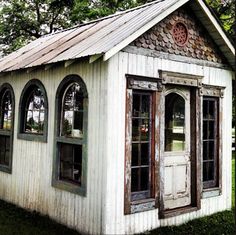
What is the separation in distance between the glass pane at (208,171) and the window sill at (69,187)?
3.01m

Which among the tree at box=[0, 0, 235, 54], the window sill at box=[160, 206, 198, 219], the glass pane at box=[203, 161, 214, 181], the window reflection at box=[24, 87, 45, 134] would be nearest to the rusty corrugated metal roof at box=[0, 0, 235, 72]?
the window reflection at box=[24, 87, 45, 134]

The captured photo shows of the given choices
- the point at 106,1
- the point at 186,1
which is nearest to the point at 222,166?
the point at 186,1

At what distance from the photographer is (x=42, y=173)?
7.57m

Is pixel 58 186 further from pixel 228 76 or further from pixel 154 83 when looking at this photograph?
pixel 228 76

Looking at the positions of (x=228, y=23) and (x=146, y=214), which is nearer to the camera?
(x=146, y=214)

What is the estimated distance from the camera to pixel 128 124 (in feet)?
20.8

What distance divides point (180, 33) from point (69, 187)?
394cm

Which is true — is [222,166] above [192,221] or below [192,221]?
above

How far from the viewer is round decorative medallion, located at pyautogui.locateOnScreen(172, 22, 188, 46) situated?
23.9 feet

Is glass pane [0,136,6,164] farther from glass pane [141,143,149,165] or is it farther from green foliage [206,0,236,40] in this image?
green foliage [206,0,236,40]

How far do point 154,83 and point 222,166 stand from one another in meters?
2.90

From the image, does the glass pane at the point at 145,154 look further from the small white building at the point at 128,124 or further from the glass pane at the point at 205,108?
the glass pane at the point at 205,108

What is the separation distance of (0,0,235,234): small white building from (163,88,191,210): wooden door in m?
0.02

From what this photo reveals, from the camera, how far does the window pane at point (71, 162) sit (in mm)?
6820
